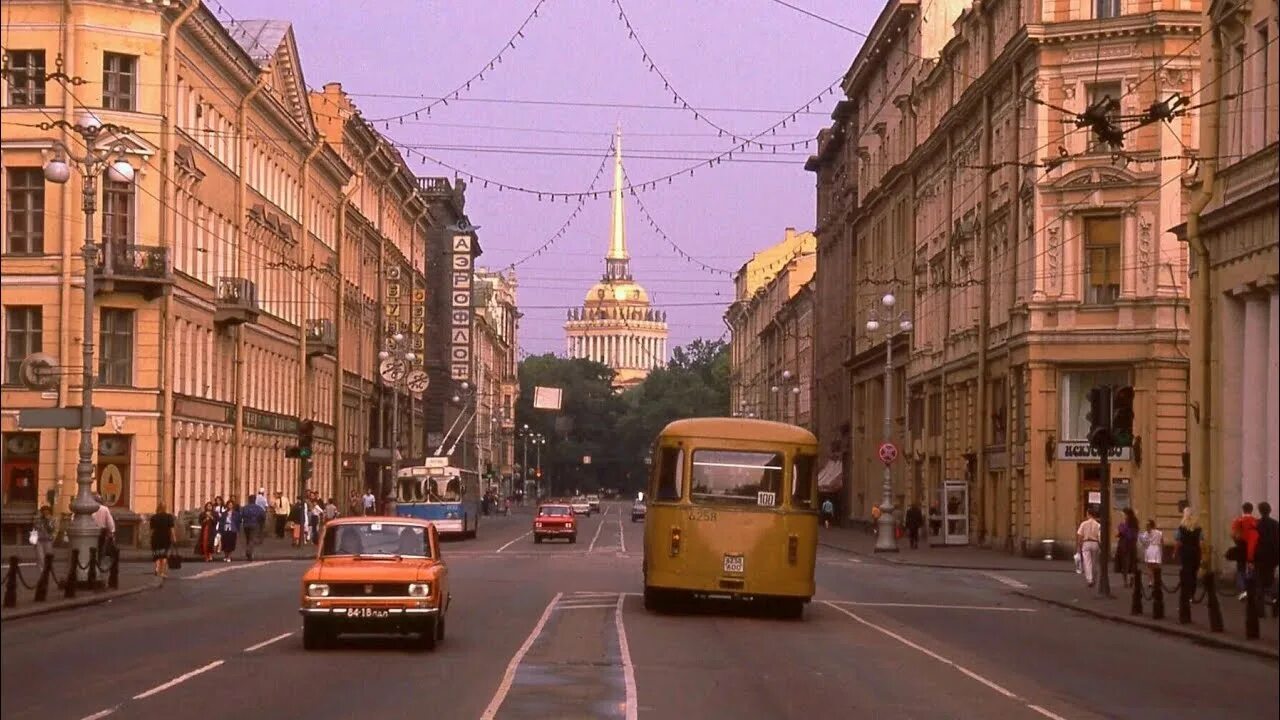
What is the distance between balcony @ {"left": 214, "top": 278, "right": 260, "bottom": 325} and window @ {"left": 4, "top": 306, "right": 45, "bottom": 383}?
10.2 m

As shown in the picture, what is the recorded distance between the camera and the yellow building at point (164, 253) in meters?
53.8

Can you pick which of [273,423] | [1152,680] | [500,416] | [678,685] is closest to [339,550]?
[678,685]

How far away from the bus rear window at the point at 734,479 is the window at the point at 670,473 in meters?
0.21

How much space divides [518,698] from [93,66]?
41.0 metres

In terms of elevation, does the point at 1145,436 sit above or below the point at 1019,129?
below

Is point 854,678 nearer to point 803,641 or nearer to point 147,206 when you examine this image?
point 803,641

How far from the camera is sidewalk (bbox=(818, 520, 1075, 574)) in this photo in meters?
53.2

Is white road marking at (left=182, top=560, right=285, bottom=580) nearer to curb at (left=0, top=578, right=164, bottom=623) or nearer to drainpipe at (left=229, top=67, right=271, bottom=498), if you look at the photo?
curb at (left=0, top=578, right=164, bottom=623)

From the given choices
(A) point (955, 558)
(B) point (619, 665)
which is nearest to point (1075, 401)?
(A) point (955, 558)

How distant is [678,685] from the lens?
19.1 meters

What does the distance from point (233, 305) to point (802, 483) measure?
125 ft

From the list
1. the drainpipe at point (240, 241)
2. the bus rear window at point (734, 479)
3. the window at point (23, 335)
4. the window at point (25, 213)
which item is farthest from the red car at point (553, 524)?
the bus rear window at point (734, 479)

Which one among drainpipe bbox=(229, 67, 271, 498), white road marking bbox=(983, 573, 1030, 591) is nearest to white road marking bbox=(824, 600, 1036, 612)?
white road marking bbox=(983, 573, 1030, 591)

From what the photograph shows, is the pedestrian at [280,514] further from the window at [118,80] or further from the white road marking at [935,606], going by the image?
the white road marking at [935,606]
